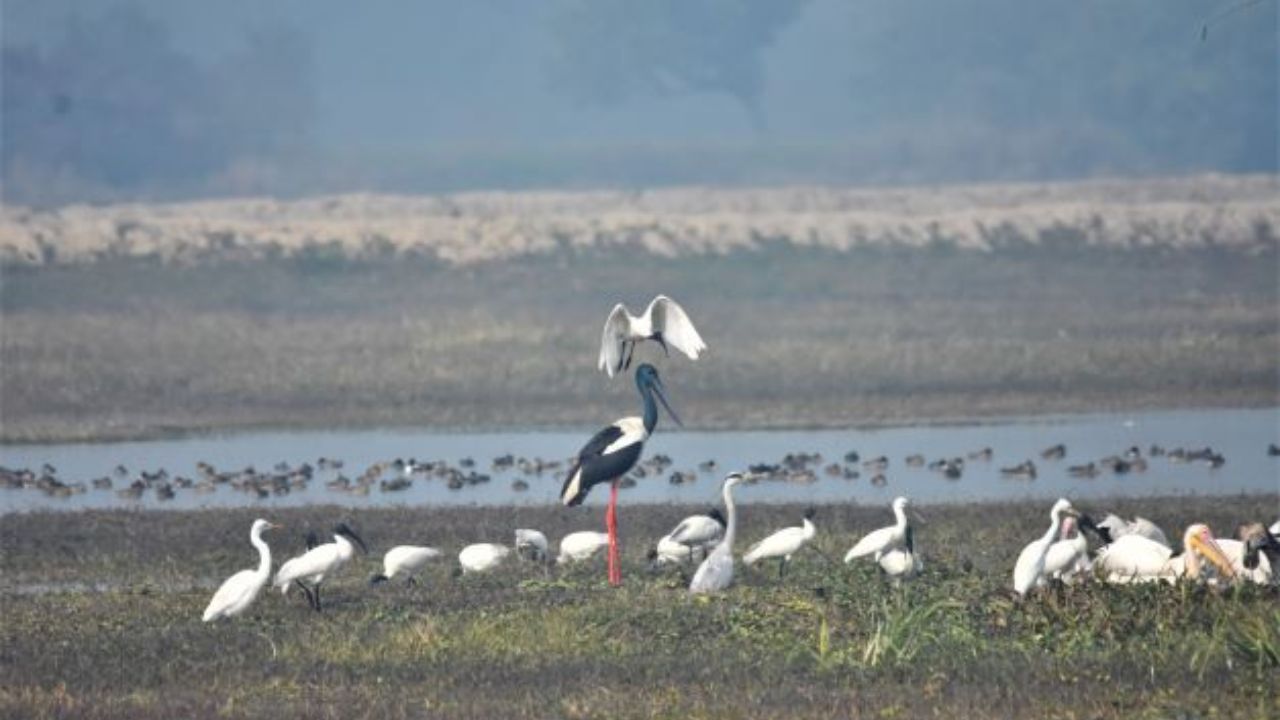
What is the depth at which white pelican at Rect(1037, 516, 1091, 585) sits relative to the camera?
54.4ft

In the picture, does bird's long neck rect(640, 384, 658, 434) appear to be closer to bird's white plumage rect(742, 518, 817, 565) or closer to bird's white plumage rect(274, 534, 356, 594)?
bird's white plumage rect(742, 518, 817, 565)


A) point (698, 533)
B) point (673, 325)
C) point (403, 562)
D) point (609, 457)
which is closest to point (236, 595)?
point (403, 562)

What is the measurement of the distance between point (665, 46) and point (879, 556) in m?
85.8

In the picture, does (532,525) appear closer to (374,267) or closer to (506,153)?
(374,267)

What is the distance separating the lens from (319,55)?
115 metres

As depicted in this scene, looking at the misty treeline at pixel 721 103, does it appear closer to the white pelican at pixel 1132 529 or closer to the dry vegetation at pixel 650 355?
the dry vegetation at pixel 650 355

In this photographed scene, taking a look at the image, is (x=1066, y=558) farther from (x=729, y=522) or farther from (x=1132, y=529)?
(x=729, y=522)

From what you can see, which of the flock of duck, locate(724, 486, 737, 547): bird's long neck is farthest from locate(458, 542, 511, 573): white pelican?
locate(724, 486, 737, 547): bird's long neck

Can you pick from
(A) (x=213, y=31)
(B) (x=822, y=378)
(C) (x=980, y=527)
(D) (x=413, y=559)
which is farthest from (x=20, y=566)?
(A) (x=213, y=31)

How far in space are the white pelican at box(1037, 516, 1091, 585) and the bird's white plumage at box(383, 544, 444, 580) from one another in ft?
14.9

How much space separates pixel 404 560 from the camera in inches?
737

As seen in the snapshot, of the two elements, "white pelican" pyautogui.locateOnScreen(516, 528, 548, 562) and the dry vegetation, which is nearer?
"white pelican" pyautogui.locateOnScreen(516, 528, 548, 562)

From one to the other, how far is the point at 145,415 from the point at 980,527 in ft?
51.0

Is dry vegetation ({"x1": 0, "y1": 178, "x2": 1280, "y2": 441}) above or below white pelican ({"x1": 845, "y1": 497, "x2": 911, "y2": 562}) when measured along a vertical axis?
above
